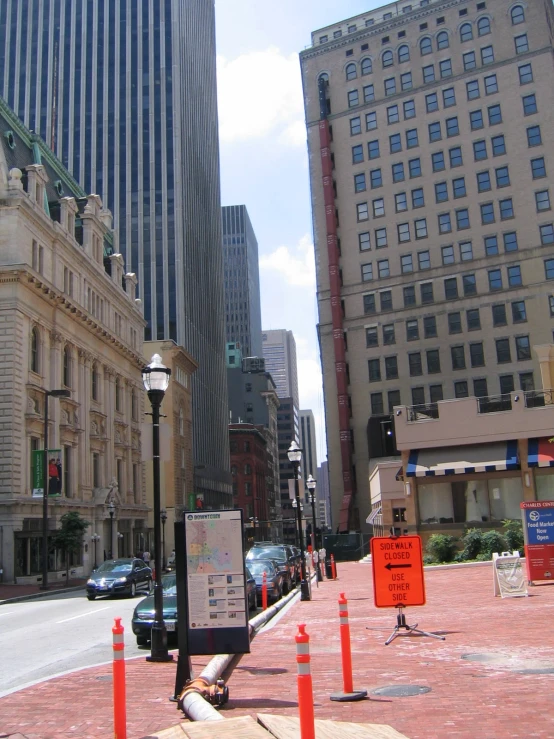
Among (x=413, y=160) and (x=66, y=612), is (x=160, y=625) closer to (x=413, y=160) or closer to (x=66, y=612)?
(x=66, y=612)

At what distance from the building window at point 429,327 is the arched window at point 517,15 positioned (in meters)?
27.1

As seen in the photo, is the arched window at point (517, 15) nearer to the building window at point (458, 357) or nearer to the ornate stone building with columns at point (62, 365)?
the building window at point (458, 357)

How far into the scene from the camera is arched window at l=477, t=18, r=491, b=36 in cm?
6856

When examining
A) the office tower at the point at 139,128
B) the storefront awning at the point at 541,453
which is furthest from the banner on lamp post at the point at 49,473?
the office tower at the point at 139,128

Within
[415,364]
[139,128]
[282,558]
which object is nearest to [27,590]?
[282,558]

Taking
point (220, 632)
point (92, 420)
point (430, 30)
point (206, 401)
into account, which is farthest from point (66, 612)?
point (206, 401)

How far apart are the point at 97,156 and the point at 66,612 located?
91943 millimetres

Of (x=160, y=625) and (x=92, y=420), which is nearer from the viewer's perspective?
(x=160, y=625)

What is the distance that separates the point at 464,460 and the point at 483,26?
48.5 metres

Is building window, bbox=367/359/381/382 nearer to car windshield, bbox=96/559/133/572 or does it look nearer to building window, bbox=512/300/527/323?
building window, bbox=512/300/527/323

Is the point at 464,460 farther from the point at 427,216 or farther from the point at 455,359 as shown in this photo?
the point at 427,216

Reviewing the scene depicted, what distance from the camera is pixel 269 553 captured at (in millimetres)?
32844

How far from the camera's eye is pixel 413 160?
69.3 m

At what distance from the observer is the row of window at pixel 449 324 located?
208 ft
